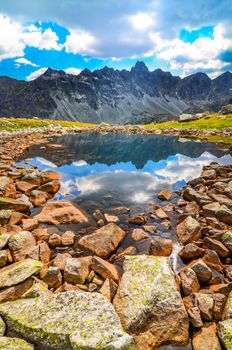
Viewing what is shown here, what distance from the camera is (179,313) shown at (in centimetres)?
739

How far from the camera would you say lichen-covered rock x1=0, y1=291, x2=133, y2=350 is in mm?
5836

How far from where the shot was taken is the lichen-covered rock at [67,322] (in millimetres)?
5836

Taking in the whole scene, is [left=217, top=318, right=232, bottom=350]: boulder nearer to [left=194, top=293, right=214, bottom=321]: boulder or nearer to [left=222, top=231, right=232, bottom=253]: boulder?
[left=194, top=293, right=214, bottom=321]: boulder

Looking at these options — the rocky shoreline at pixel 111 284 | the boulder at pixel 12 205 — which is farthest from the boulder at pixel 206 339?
the boulder at pixel 12 205

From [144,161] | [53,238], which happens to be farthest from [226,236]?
[144,161]

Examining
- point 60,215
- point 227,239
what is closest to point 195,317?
point 227,239

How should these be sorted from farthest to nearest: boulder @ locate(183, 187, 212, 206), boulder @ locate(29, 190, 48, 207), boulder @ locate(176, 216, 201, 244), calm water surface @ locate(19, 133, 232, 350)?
1. calm water surface @ locate(19, 133, 232, 350)
2. boulder @ locate(29, 190, 48, 207)
3. boulder @ locate(183, 187, 212, 206)
4. boulder @ locate(176, 216, 201, 244)

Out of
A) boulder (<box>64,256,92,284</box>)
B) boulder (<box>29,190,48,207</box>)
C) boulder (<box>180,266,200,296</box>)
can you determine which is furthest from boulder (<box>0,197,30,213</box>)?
boulder (<box>180,266,200,296</box>)

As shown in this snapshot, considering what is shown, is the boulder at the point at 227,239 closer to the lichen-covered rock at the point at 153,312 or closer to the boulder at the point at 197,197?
the lichen-covered rock at the point at 153,312

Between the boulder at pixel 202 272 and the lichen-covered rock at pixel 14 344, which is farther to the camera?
the boulder at pixel 202 272

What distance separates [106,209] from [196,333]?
11831mm

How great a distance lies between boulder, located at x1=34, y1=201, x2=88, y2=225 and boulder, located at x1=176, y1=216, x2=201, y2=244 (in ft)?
20.6

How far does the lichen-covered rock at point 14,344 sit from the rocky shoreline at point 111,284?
0.02 meters

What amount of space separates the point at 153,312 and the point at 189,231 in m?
6.86
